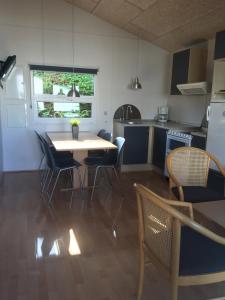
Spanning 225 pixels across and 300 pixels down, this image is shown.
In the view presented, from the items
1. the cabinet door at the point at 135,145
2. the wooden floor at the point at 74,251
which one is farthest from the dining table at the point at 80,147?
the cabinet door at the point at 135,145

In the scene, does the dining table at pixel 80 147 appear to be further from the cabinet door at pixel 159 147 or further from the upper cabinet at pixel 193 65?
the upper cabinet at pixel 193 65

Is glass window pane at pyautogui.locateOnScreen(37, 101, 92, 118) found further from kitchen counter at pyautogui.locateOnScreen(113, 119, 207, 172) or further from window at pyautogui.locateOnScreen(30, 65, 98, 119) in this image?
kitchen counter at pyautogui.locateOnScreen(113, 119, 207, 172)

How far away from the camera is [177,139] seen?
13.9ft

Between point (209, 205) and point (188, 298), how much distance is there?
704 millimetres

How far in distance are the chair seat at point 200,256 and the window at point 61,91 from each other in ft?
12.3

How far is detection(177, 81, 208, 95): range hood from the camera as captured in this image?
13.3ft

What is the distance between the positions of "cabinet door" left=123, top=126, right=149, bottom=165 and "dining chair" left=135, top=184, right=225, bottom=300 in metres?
3.38

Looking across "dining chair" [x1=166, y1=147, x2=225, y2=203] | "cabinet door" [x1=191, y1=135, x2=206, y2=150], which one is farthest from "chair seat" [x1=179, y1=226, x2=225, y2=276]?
"cabinet door" [x1=191, y1=135, x2=206, y2=150]

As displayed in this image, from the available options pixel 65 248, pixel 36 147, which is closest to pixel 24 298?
pixel 65 248

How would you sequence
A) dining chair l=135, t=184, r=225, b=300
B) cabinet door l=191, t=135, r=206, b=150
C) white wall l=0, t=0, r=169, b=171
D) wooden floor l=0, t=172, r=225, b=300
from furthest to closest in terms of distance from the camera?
white wall l=0, t=0, r=169, b=171 < cabinet door l=191, t=135, r=206, b=150 < wooden floor l=0, t=172, r=225, b=300 < dining chair l=135, t=184, r=225, b=300

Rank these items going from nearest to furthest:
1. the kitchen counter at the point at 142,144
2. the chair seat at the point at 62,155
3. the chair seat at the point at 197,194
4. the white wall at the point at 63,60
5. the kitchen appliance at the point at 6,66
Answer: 1. the chair seat at the point at 197,194
2. the chair seat at the point at 62,155
3. the kitchen appliance at the point at 6,66
4. the white wall at the point at 63,60
5. the kitchen counter at the point at 142,144

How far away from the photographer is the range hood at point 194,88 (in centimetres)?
405

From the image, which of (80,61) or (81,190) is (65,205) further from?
(80,61)

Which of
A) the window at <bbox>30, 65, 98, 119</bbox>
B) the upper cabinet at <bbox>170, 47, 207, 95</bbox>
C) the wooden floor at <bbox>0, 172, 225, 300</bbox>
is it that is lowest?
the wooden floor at <bbox>0, 172, 225, 300</bbox>
